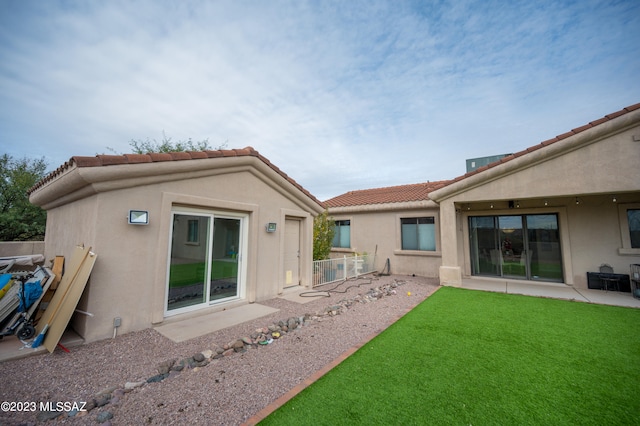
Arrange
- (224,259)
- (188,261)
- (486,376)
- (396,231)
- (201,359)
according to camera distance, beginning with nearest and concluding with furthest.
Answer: (486,376), (201,359), (188,261), (224,259), (396,231)

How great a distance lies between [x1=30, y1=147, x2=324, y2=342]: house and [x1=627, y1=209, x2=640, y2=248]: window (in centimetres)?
1254

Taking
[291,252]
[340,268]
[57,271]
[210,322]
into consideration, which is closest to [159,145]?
[57,271]

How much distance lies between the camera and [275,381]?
11.8 ft

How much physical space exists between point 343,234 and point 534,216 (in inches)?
375

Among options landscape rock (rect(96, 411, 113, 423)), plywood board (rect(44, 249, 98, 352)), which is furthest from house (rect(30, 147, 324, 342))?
landscape rock (rect(96, 411, 113, 423))

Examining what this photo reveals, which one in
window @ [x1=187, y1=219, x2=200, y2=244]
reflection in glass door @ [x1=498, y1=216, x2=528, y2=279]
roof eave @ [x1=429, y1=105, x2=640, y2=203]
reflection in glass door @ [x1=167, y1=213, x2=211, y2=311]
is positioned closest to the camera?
reflection in glass door @ [x1=167, y1=213, x2=211, y2=311]

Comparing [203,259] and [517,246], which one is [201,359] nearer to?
[203,259]

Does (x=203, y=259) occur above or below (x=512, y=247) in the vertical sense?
below

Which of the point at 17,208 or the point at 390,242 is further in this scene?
the point at 390,242

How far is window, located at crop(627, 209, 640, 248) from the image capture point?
9.04 metres

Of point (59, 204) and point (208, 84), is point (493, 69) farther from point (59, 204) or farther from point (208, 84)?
point (59, 204)

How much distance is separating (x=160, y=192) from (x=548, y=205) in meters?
14.3

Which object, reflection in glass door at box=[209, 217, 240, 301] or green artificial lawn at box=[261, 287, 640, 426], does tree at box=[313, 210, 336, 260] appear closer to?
reflection in glass door at box=[209, 217, 240, 301]

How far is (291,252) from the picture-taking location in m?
9.35
